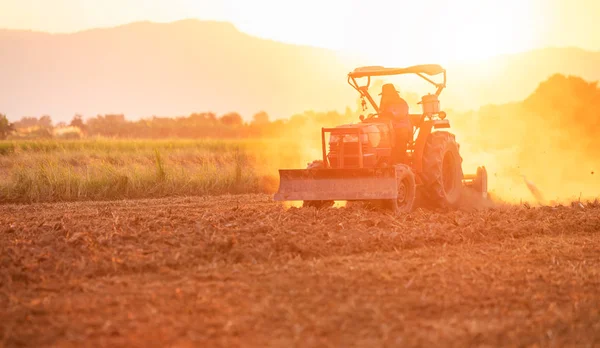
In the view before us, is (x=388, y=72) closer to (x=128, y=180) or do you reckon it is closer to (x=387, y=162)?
(x=387, y=162)

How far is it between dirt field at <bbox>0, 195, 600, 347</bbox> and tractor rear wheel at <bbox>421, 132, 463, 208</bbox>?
148 centimetres

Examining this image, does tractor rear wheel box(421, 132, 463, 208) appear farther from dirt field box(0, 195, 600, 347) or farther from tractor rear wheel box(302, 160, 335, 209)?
tractor rear wheel box(302, 160, 335, 209)

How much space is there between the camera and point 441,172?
13.4 meters

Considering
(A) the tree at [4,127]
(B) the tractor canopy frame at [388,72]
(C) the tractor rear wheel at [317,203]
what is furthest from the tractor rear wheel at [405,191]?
(A) the tree at [4,127]

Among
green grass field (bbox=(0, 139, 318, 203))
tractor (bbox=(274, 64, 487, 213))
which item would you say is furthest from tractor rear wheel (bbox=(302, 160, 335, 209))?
green grass field (bbox=(0, 139, 318, 203))

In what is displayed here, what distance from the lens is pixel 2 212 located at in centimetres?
1444

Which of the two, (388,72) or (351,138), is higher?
(388,72)

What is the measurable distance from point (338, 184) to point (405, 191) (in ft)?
3.71

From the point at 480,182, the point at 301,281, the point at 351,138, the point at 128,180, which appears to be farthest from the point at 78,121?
the point at 301,281

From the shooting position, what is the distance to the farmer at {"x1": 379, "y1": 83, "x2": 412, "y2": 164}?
44.3ft

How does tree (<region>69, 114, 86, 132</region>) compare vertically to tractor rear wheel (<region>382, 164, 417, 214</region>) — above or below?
above

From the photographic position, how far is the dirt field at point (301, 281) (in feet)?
19.7

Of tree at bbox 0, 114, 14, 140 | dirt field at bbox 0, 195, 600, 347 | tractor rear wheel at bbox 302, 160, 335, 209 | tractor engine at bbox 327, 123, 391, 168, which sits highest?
tree at bbox 0, 114, 14, 140

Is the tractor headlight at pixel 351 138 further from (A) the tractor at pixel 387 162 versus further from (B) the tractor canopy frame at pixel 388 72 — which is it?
(B) the tractor canopy frame at pixel 388 72
